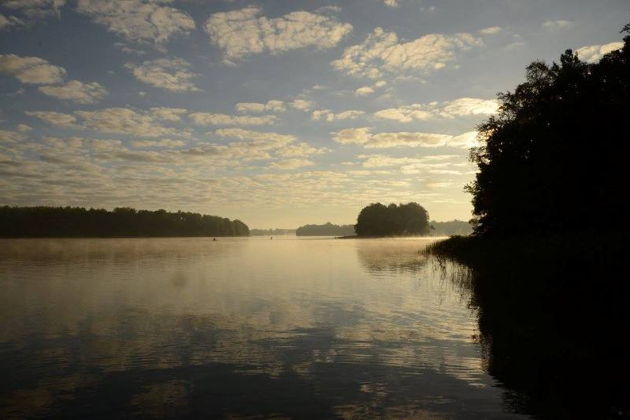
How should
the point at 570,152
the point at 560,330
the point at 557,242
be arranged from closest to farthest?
the point at 560,330, the point at 557,242, the point at 570,152

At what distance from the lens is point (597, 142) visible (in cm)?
3741

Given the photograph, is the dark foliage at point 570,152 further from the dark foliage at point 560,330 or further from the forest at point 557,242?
the dark foliage at point 560,330

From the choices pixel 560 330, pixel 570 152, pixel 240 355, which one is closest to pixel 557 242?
pixel 570 152

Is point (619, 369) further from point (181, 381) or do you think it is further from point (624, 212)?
point (624, 212)

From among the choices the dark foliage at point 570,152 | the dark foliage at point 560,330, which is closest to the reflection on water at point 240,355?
the dark foliage at point 560,330

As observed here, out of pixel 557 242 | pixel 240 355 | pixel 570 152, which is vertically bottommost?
pixel 240 355

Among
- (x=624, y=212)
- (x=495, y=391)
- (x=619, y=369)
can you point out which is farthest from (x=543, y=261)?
(x=495, y=391)

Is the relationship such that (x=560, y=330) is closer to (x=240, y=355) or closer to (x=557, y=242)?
(x=240, y=355)

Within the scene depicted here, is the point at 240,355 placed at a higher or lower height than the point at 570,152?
lower

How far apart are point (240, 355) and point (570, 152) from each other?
121 feet

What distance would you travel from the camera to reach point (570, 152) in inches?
1499

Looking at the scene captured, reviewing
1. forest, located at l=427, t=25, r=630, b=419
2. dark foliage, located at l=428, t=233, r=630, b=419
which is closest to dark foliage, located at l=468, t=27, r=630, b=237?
forest, located at l=427, t=25, r=630, b=419

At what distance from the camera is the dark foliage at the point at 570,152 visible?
3609cm

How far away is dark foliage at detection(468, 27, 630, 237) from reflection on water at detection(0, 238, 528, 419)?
21228 mm
